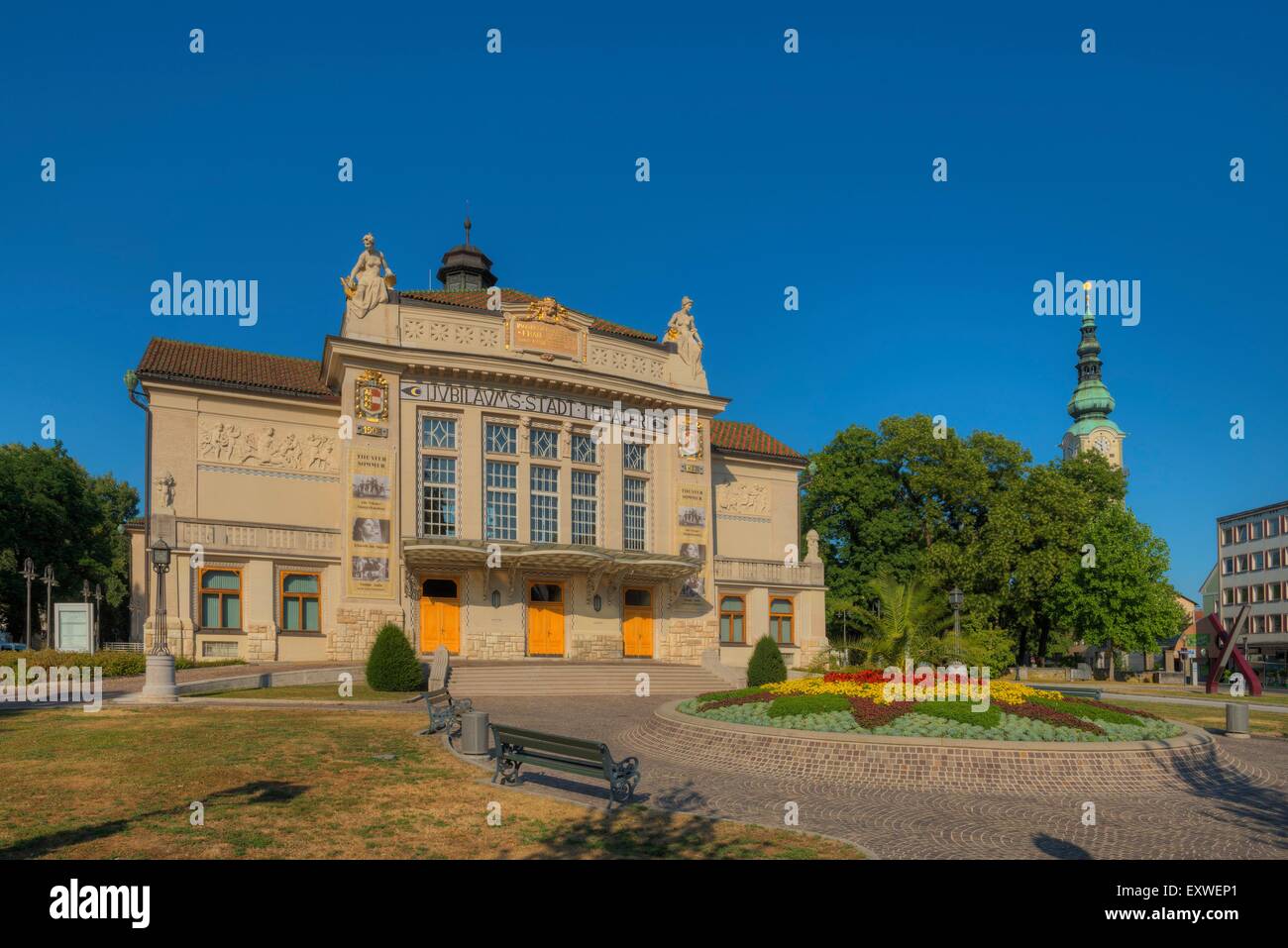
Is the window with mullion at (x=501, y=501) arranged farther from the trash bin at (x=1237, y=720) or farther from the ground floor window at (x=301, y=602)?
the trash bin at (x=1237, y=720)

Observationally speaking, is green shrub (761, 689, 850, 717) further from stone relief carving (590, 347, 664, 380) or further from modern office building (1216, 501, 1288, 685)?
modern office building (1216, 501, 1288, 685)

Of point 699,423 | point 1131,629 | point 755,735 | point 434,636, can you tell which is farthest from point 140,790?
point 1131,629

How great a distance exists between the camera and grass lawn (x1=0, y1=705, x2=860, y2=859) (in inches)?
371

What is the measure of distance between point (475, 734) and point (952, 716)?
8.06 meters

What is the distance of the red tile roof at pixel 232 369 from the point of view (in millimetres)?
34656

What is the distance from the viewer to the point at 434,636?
3522cm

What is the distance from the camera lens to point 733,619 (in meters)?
44.9

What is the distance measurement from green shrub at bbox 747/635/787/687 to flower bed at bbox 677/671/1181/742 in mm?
13701

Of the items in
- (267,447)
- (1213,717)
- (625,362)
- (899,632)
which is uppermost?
(625,362)

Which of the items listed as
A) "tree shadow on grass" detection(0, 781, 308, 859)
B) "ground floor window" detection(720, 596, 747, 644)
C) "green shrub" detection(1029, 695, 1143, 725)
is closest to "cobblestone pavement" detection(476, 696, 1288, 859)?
"green shrub" detection(1029, 695, 1143, 725)

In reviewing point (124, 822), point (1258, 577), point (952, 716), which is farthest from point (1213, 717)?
point (1258, 577)

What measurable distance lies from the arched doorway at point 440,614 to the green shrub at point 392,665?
28.1 feet

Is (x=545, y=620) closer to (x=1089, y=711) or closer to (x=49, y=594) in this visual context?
(x=1089, y=711)
